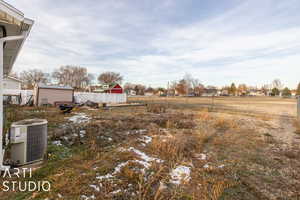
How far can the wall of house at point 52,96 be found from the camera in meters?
14.1

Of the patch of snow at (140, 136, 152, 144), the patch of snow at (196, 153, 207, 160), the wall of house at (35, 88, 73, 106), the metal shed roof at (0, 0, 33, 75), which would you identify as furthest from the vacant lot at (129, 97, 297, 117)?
the metal shed roof at (0, 0, 33, 75)

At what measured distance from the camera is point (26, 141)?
8.88 feet

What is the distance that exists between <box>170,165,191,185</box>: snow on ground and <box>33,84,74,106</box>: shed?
50.7ft

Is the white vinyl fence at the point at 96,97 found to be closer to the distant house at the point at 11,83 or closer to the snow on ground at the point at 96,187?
the distant house at the point at 11,83

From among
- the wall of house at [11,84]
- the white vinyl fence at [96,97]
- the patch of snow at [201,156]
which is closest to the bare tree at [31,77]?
the wall of house at [11,84]

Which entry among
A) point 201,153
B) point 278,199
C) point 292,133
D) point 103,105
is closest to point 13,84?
point 103,105

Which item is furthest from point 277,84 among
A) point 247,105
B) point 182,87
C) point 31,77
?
point 31,77

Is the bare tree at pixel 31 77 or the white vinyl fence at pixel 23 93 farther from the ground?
the bare tree at pixel 31 77

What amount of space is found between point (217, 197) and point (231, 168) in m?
1.21

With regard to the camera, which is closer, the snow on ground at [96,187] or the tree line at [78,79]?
the snow on ground at [96,187]

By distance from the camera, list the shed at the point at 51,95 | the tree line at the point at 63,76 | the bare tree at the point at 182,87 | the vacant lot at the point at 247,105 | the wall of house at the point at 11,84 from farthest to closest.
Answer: the bare tree at the point at 182,87
the tree line at the point at 63,76
the wall of house at the point at 11,84
the shed at the point at 51,95
the vacant lot at the point at 247,105

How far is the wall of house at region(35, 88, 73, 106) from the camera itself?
1405 centimetres

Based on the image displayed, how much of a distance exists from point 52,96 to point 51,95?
136mm

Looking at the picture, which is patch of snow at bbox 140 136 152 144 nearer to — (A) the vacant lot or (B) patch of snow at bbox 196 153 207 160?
(B) patch of snow at bbox 196 153 207 160
